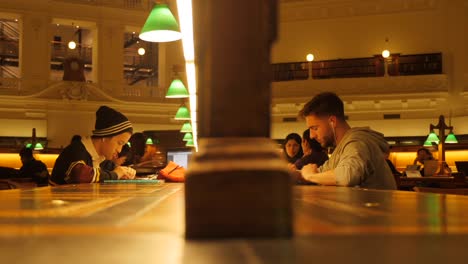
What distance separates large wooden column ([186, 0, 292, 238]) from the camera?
551 millimetres

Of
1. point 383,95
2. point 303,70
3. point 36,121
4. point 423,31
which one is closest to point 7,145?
point 36,121

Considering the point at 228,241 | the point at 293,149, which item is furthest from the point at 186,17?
the point at 293,149

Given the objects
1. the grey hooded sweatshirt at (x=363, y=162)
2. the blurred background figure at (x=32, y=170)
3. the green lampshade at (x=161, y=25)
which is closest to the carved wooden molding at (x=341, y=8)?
→ the blurred background figure at (x=32, y=170)

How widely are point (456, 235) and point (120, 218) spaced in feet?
1.46

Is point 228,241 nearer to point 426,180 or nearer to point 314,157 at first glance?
point 314,157

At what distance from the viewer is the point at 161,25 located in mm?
4453

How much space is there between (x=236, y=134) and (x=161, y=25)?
3.95m

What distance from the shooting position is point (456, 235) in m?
0.58

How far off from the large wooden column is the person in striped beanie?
375cm

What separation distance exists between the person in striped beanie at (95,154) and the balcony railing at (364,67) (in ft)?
38.4

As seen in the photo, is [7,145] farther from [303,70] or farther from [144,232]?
[144,232]

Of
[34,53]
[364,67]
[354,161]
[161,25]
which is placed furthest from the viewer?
[364,67]

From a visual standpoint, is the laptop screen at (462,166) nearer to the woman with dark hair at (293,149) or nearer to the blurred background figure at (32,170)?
the woman with dark hair at (293,149)

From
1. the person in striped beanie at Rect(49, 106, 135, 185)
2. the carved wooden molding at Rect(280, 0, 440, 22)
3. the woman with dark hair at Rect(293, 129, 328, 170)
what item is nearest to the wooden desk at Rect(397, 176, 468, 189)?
the woman with dark hair at Rect(293, 129, 328, 170)
